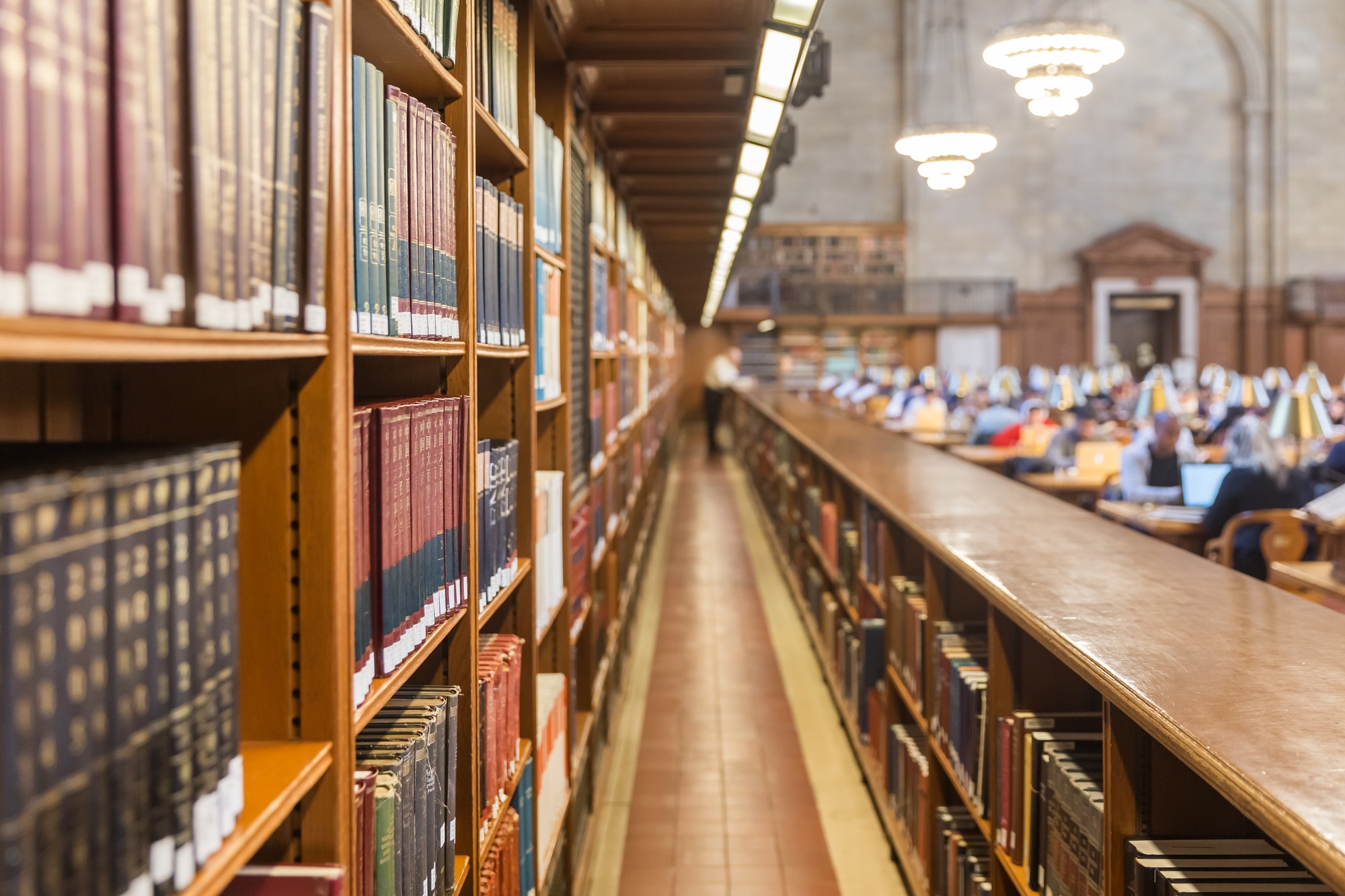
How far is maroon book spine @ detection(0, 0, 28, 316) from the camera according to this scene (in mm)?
585

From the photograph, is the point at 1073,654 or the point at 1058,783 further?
the point at 1058,783

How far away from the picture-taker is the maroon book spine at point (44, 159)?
61 cm

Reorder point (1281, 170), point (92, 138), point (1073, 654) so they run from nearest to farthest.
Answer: point (92, 138), point (1073, 654), point (1281, 170)

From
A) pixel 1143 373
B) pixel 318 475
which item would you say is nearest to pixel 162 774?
pixel 318 475

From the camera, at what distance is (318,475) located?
1046 mm

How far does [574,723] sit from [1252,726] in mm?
2157

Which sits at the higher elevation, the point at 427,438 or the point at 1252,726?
the point at 427,438

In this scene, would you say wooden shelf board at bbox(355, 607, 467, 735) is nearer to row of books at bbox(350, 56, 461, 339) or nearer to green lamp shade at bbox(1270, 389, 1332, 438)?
row of books at bbox(350, 56, 461, 339)

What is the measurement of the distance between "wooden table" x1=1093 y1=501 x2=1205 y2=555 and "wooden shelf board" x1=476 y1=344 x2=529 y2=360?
4.05 meters

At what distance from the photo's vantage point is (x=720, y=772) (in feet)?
12.7

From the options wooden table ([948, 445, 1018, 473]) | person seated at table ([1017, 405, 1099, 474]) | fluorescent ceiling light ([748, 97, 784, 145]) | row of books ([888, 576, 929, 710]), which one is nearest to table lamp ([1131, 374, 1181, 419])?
person seated at table ([1017, 405, 1099, 474])

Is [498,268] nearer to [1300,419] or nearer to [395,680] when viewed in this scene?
[395,680]

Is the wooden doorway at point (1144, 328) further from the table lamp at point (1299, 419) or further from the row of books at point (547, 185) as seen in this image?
the row of books at point (547, 185)

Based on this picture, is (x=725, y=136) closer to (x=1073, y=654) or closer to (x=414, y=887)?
(x=1073, y=654)
